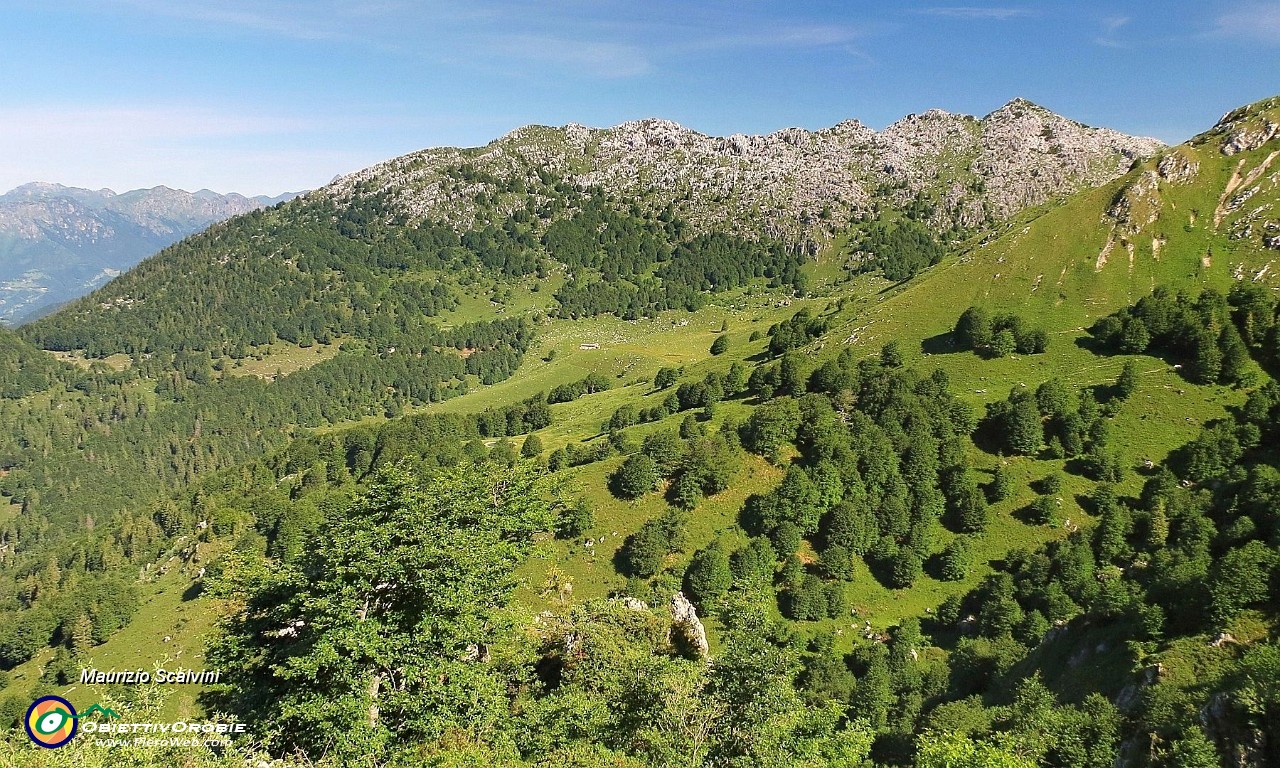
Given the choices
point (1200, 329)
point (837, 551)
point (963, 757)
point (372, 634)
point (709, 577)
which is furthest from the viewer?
point (1200, 329)

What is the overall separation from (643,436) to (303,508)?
260ft

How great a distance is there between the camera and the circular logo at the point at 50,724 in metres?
24.6

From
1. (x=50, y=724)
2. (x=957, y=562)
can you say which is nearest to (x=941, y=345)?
(x=957, y=562)

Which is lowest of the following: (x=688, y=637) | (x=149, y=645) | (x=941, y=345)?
(x=149, y=645)

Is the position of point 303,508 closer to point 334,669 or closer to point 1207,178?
point 334,669

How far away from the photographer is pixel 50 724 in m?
24.9

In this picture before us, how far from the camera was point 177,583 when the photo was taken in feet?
432

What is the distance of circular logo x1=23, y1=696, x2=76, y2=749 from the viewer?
24.6 m

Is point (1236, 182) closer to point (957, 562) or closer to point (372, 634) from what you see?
point (957, 562)

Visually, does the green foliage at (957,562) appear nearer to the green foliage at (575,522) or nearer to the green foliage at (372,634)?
the green foliage at (575,522)

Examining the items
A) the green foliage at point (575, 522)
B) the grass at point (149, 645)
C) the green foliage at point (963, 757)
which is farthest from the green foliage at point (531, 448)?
the green foliage at point (963, 757)

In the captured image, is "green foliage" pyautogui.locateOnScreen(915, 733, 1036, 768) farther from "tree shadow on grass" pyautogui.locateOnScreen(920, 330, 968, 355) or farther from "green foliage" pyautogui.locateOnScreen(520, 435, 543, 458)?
"green foliage" pyautogui.locateOnScreen(520, 435, 543, 458)

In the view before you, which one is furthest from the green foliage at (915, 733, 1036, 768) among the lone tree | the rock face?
the lone tree

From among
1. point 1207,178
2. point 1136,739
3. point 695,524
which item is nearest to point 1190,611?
point 1136,739
